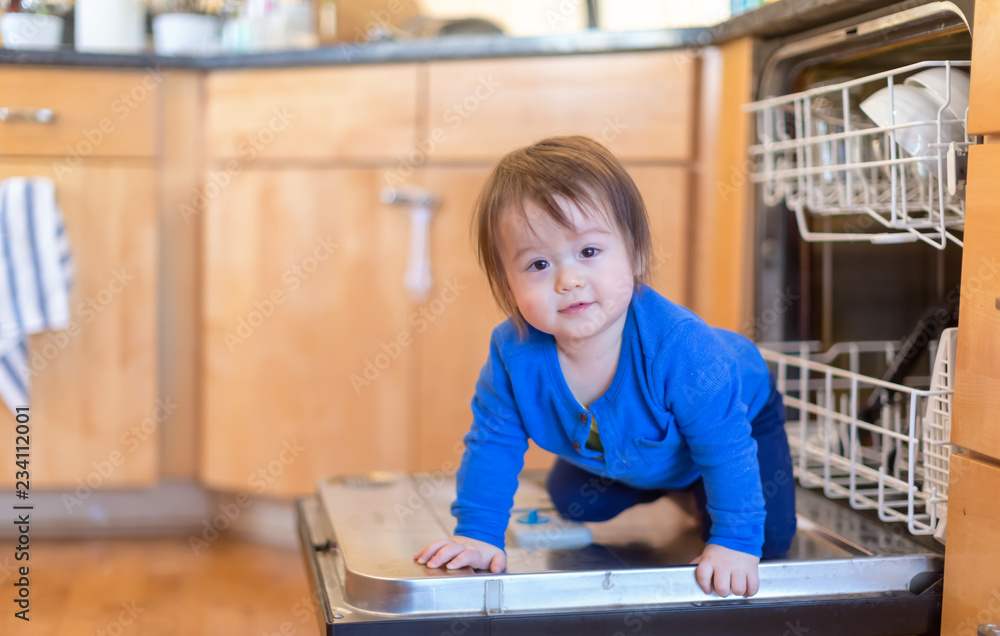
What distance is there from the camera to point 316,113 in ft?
5.43

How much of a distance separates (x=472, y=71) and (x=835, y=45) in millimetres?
628

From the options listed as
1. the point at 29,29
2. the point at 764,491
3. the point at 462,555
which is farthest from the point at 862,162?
the point at 29,29

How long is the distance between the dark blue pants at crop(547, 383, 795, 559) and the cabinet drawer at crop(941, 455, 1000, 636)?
0.51ft

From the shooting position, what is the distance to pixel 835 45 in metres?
1.16

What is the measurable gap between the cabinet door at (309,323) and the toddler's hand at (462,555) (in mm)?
770

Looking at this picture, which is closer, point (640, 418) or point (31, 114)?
point (640, 418)

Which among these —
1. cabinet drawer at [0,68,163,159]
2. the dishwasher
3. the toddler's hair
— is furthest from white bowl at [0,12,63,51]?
the toddler's hair

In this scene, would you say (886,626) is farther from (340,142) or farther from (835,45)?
(340,142)

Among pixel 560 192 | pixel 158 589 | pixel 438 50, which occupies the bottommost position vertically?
pixel 158 589

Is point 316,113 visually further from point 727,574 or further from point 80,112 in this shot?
point 727,574

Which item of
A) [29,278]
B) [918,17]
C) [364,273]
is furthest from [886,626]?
[29,278]

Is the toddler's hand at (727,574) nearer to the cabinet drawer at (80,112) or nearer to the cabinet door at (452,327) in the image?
the cabinet door at (452,327)

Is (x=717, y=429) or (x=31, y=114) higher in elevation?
(x=31, y=114)

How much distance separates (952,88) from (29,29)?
5.46 ft
